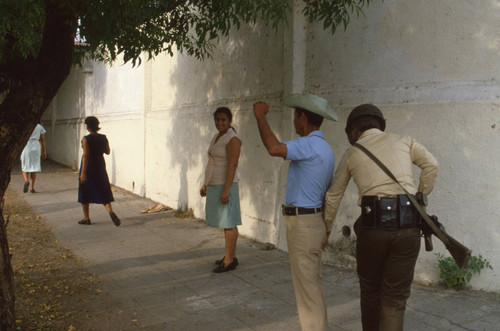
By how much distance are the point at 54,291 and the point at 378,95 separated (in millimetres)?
3879

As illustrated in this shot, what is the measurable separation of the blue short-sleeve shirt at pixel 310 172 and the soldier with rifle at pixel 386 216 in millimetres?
152

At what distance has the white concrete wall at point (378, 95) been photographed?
4578 millimetres

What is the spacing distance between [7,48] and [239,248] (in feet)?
12.5

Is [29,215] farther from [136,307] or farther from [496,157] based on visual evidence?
[496,157]

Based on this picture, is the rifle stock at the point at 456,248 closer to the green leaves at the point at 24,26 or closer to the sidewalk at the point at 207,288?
the sidewalk at the point at 207,288

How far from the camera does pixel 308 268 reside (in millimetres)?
3365

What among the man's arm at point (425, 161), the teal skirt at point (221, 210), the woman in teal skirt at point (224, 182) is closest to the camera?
the man's arm at point (425, 161)

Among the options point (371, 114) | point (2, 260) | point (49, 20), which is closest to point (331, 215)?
point (371, 114)

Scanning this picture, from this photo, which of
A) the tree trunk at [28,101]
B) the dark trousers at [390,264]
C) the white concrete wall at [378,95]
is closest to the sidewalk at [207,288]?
the white concrete wall at [378,95]

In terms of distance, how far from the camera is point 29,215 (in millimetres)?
9008

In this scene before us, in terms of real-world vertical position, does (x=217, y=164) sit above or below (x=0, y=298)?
above

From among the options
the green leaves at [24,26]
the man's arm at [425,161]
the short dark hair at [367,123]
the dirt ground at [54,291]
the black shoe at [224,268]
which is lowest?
the dirt ground at [54,291]

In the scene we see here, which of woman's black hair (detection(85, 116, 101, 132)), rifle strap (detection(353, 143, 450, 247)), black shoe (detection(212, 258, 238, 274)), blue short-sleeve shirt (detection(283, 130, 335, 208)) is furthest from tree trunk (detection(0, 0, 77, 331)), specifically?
woman's black hair (detection(85, 116, 101, 132))

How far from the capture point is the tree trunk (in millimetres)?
3539
